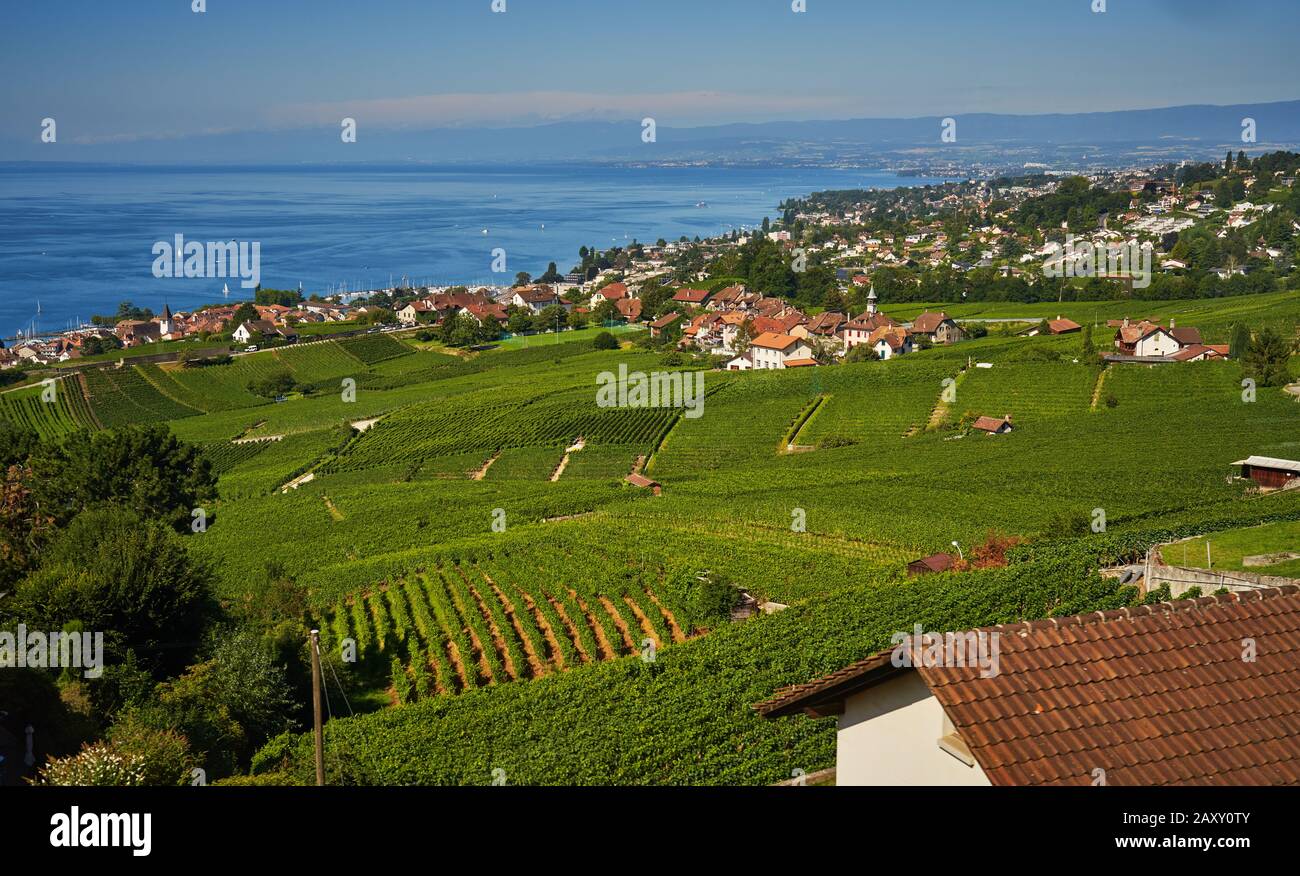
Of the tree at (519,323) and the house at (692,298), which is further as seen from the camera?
the house at (692,298)

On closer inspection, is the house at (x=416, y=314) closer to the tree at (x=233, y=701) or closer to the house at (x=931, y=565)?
the house at (x=931, y=565)

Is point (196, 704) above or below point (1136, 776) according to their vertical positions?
below

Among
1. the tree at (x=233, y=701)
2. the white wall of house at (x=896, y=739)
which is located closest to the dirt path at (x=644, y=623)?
the tree at (x=233, y=701)

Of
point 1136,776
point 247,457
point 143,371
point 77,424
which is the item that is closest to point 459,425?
point 247,457

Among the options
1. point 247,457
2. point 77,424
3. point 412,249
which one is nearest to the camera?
point 247,457

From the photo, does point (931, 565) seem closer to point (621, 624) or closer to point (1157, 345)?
point (621, 624)
